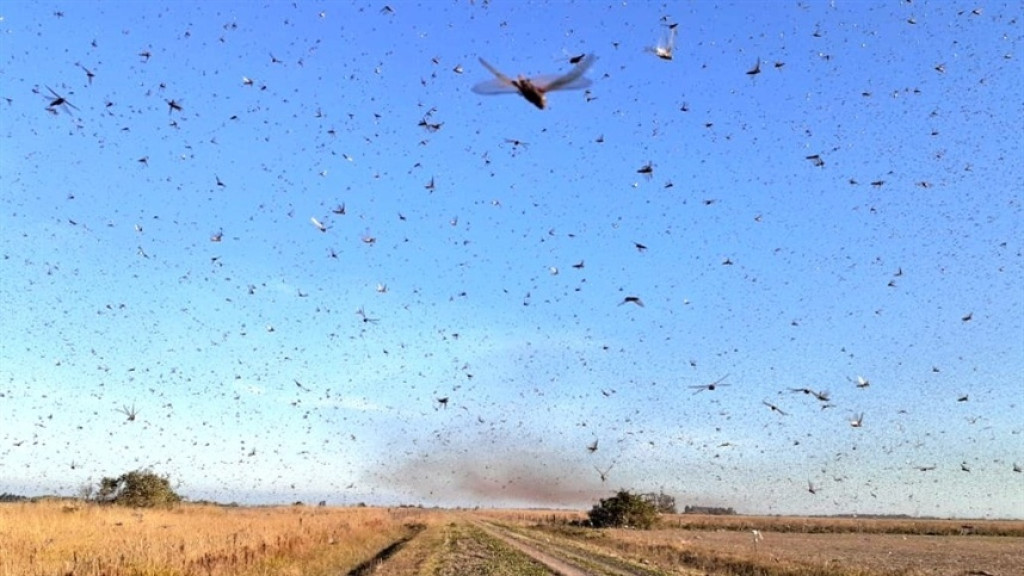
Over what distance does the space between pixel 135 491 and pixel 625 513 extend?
55.9 metres

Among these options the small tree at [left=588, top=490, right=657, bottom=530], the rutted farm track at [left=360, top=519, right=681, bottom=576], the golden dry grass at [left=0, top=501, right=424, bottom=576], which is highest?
the golden dry grass at [left=0, top=501, right=424, bottom=576]

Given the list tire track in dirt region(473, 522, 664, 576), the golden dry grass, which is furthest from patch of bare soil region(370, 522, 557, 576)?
the golden dry grass

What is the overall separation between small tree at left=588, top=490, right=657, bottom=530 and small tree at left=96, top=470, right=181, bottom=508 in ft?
172

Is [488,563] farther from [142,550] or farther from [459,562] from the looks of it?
[142,550]

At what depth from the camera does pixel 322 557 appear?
2794cm

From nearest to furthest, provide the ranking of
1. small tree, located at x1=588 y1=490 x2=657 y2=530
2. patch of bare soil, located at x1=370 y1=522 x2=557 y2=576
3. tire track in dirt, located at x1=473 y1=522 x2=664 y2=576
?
1. patch of bare soil, located at x1=370 y1=522 x2=557 y2=576
2. tire track in dirt, located at x1=473 y1=522 x2=664 y2=576
3. small tree, located at x1=588 y1=490 x2=657 y2=530

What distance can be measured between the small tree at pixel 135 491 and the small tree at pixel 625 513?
172 feet

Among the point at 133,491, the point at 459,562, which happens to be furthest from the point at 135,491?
the point at 459,562

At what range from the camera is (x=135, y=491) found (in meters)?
58.2

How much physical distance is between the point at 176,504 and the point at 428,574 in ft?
167

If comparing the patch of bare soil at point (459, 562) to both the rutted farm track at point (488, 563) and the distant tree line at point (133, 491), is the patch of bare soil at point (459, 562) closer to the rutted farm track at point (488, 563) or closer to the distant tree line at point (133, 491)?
the rutted farm track at point (488, 563)

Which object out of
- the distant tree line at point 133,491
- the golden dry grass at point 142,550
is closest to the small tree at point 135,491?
the distant tree line at point 133,491

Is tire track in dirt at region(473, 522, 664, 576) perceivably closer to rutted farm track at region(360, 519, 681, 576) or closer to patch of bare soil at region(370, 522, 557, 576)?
rutted farm track at region(360, 519, 681, 576)

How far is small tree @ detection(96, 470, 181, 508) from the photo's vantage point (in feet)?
188
